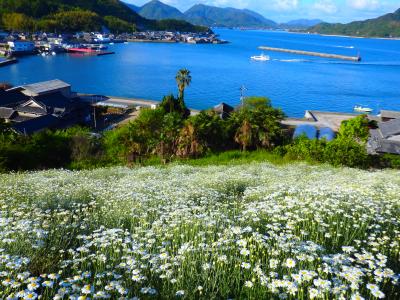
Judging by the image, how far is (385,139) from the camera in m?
28.3

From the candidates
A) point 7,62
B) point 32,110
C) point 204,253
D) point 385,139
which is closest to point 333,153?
point 385,139

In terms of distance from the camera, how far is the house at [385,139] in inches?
1049

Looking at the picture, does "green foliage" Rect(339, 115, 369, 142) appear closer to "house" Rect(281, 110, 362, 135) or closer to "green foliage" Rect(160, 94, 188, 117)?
"house" Rect(281, 110, 362, 135)

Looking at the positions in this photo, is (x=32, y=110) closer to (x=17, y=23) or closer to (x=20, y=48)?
(x=20, y=48)

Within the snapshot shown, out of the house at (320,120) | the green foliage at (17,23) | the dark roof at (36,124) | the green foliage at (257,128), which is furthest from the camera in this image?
the green foliage at (17,23)

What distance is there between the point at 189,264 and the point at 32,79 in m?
86.2

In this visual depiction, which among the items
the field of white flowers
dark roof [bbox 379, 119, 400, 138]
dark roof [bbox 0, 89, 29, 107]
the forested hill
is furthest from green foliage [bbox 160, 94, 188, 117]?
the forested hill

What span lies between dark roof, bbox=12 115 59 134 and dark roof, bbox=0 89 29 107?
782 cm

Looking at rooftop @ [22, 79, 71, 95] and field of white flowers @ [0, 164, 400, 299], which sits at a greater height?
field of white flowers @ [0, 164, 400, 299]

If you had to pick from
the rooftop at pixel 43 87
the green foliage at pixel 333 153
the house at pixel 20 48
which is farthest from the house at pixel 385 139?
the house at pixel 20 48

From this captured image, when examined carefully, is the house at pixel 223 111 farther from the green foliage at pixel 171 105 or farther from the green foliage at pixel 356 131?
the green foliage at pixel 356 131

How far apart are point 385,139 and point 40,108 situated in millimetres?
35661

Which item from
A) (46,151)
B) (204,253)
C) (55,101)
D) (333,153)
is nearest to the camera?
(204,253)

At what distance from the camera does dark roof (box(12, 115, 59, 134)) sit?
33781mm
